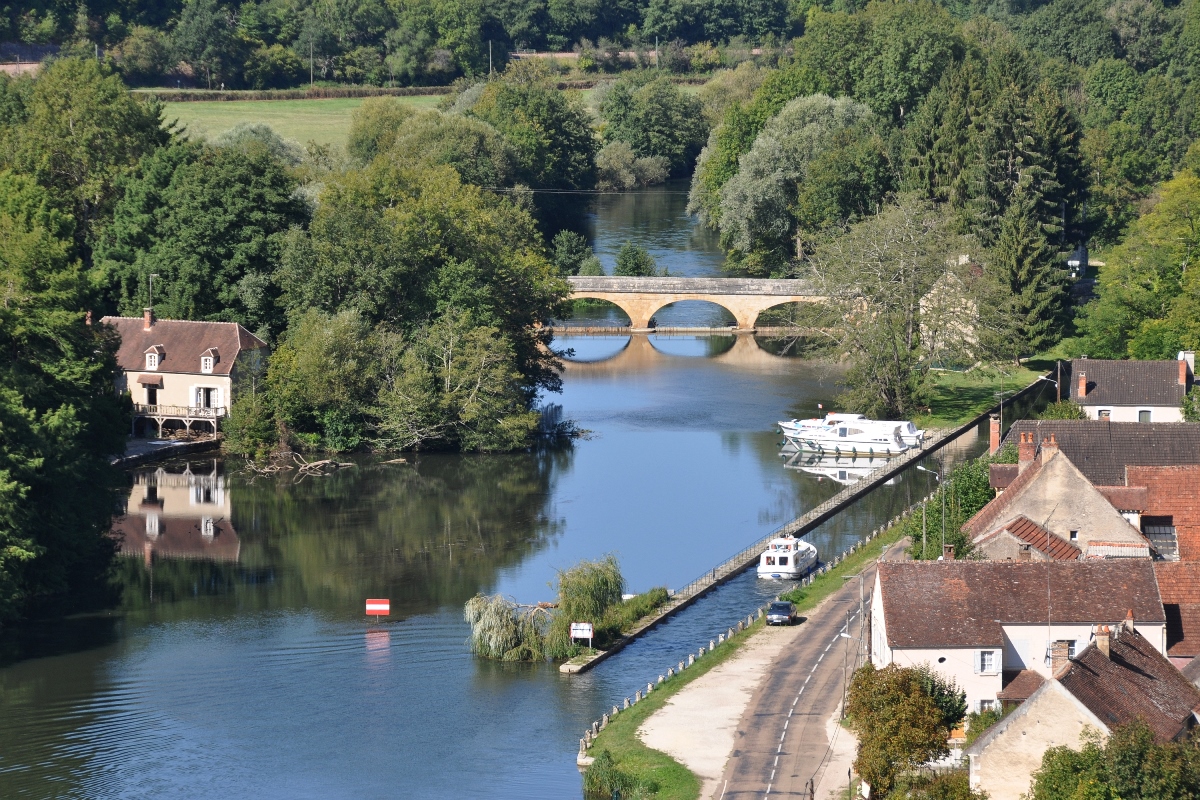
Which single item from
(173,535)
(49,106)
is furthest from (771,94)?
(173,535)

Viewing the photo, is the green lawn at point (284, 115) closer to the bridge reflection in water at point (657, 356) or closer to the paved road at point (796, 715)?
the bridge reflection in water at point (657, 356)

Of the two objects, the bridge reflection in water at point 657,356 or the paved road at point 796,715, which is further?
the bridge reflection in water at point 657,356

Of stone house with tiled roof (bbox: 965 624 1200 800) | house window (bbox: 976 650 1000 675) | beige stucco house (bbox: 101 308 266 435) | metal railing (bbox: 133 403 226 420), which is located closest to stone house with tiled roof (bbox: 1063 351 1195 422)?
house window (bbox: 976 650 1000 675)

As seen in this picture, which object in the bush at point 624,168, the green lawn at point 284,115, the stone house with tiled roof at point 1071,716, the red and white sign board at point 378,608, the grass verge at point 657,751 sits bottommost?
the grass verge at point 657,751

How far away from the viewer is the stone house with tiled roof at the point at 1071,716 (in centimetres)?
4119

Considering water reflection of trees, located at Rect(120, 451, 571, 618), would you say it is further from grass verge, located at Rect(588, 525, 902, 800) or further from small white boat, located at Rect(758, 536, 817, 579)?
grass verge, located at Rect(588, 525, 902, 800)

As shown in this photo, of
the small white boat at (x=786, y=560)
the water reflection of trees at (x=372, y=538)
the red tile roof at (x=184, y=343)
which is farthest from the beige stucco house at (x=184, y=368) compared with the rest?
the small white boat at (x=786, y=560)

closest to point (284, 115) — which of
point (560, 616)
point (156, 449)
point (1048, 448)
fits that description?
point (156, 449)

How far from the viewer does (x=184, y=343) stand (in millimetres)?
89562

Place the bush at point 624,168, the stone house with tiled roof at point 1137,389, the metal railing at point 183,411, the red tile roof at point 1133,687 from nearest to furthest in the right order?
the red tile roof at point 1133,687
the stone house with tiled roof at point 1137,389
the metal railing at point 183,411
the bush at point 624,168

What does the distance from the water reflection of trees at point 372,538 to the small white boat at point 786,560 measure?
31.3 ft

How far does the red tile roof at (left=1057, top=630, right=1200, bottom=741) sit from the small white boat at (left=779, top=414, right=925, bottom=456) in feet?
127

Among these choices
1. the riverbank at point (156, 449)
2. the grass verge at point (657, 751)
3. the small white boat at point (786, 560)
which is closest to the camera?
the grass verge at point (657, 751)

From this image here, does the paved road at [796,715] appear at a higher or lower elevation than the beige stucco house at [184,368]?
lower
